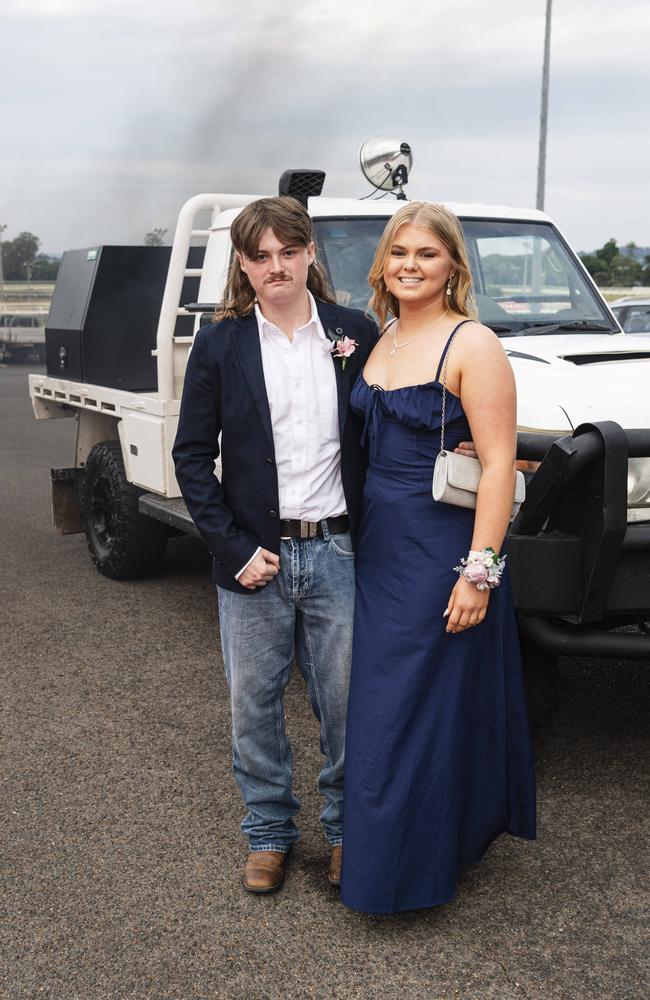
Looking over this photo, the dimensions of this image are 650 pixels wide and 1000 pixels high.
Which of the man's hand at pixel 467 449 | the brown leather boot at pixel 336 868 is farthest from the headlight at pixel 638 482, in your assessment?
the brown leather boot at pixel 336 868

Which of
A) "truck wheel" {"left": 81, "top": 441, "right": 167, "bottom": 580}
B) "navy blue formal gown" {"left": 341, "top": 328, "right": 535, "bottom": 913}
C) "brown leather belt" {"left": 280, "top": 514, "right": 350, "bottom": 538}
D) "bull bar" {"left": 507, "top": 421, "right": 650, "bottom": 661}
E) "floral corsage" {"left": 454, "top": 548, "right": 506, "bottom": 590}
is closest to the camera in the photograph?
"floral corsage" {"left": 454, "top": 548, "right": 506, "bottom": 590}

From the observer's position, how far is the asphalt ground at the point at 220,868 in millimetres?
2908

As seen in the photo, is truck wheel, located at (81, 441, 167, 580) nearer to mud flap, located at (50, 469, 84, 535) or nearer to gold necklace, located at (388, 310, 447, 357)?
mud flap, located at (50, 469, 84, 535)

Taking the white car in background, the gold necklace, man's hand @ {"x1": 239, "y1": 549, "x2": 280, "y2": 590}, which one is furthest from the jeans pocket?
the white car in background

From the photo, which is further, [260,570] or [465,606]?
[260,570]

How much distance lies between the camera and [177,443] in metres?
3.17

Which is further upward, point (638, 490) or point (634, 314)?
point (634, 314)

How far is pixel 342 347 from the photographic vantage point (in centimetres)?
310

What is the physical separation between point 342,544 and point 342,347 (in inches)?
21.5

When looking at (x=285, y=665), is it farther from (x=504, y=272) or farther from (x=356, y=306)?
(x=504, y=272)

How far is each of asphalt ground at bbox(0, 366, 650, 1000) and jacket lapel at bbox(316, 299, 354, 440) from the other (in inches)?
54.8

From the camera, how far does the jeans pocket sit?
3158 mm

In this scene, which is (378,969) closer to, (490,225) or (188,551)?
(490,225)

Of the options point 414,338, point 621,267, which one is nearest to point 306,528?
point 414,338
